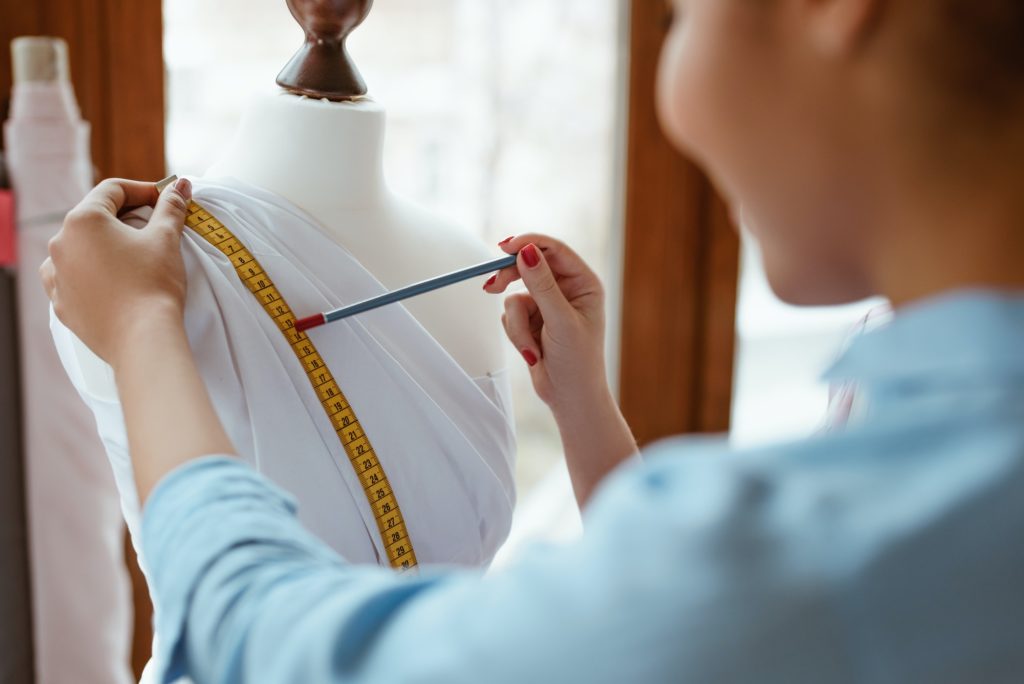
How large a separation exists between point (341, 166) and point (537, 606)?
2.20 feet

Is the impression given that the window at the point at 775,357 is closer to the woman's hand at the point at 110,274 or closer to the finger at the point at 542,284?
the finger at the point at 542,284

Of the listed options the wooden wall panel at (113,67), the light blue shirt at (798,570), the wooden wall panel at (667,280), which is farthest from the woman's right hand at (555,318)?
the wooden wall panel at (667,280)

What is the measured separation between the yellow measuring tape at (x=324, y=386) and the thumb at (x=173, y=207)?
0.07ft

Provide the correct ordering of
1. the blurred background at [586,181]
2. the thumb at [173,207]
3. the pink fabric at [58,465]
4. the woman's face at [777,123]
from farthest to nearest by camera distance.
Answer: the blurred background at [586,181] → the pink fabric at [58,465] → the thumb at [173,207] → the woman's face at [777,123]

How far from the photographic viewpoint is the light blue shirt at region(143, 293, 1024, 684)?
49cm

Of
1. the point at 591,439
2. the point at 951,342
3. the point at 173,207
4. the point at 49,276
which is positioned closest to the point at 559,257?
the point at 591,439

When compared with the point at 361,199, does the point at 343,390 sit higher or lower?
lower

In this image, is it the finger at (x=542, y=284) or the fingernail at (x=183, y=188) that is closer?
the fingernail at (x=183, y=188)

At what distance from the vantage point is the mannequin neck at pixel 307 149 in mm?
1055

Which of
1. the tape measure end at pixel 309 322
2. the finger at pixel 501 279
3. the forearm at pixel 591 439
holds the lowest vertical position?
the forearm at pixel 591 439

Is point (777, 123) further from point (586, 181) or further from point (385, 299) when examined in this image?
point (586, 181)

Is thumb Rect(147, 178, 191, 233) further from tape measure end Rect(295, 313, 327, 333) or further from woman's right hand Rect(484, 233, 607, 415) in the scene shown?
woman's right hand Rect(484, 233, 607, 415)

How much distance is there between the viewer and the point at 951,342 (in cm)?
54

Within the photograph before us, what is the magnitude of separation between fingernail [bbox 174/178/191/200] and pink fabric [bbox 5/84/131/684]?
66cm
